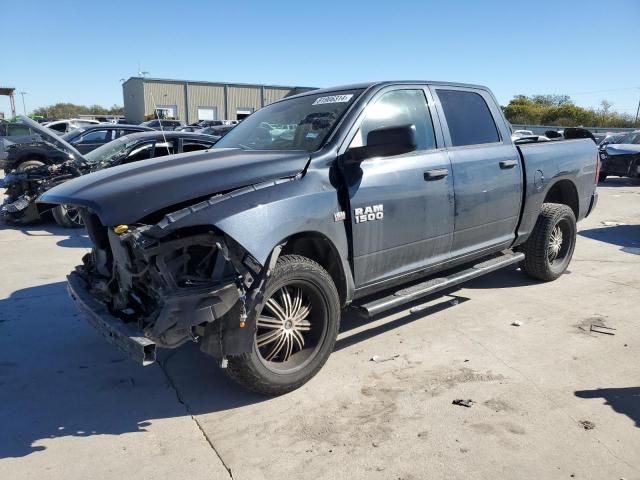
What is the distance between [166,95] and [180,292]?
156 ft

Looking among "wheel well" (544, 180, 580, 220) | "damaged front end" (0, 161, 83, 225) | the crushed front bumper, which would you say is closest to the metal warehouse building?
"damaged front end" (0, 161, 83, 225)

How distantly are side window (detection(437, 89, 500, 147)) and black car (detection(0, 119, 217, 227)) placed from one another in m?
5.42

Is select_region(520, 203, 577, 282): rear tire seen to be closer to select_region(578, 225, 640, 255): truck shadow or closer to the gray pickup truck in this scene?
the gray pickup truck

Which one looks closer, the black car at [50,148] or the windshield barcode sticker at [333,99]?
the windshield barcode sticker at [333,99]

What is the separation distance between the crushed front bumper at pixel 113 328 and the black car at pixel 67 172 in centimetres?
544

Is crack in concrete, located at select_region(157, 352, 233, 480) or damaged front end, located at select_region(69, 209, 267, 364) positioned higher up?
damaged front end, located at select_region(69, 209, 267, 364)

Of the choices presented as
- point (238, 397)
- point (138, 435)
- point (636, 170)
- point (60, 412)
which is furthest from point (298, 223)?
point (636, 170)

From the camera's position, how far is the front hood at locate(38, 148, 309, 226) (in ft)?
9.27

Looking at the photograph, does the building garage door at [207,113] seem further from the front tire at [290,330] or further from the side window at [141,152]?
the front tire at [290,330]

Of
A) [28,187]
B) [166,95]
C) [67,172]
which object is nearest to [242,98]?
[166,95]

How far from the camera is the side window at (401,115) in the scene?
3764 millimetres

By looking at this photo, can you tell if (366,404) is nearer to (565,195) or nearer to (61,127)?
(565,195)

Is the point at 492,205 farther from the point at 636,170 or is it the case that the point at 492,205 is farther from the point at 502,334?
the point at 636,170

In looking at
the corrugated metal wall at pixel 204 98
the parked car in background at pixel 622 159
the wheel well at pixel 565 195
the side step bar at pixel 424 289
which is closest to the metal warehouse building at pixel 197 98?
the corrugated metal wall at pixel 204 98
